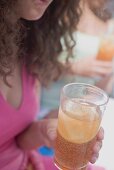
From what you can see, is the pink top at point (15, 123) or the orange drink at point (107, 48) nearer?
the pink top at point (15, 123)

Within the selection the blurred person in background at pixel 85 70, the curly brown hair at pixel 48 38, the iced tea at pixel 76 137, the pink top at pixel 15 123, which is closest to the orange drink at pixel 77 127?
the iced tea at pixel 76 137

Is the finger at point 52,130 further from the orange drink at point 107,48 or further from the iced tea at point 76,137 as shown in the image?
the orange drink at point 107,48

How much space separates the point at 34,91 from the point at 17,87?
0.36 ft

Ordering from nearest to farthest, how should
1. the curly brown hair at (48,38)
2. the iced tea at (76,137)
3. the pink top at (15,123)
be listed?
the iced tea at (76,137) → the pink top at (15,123) → the curly brown hair at (48,38)

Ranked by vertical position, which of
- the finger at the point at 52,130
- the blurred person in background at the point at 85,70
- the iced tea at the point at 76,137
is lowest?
the blurred person in background at the point at 85,70

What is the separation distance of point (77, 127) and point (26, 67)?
59 centimetres

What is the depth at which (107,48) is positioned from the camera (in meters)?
1.87

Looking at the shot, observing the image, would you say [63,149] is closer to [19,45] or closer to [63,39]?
[19,45]

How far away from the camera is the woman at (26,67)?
1174 millimetres

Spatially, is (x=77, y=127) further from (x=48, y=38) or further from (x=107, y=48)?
(x=107, y=48)

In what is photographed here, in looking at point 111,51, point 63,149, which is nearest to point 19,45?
point 63,149

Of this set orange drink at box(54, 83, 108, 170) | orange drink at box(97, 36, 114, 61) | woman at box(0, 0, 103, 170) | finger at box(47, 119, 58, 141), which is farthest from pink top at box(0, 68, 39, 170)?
orange drink at box(97, 36, 114, 61)

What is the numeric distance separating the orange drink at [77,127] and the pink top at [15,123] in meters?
0.31

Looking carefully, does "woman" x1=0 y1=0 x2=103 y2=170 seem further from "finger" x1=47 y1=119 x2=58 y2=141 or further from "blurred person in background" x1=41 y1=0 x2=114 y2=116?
"blurred person in background" x1=41 y1=0 x2=114 y2=116
